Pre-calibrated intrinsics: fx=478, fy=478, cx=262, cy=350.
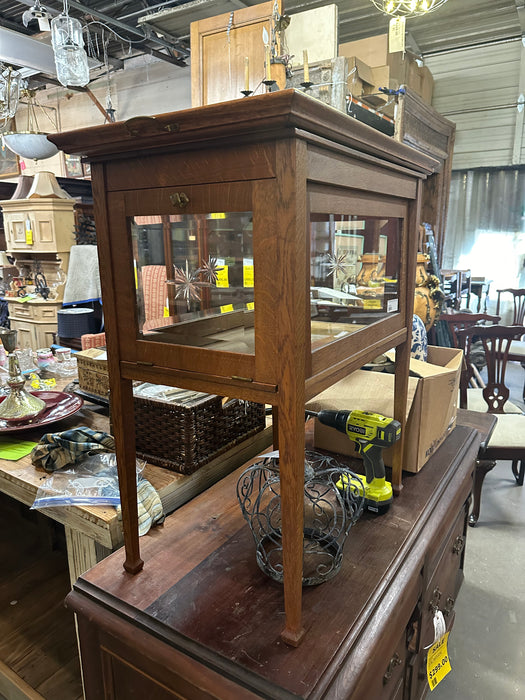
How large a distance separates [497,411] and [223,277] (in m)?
2.45

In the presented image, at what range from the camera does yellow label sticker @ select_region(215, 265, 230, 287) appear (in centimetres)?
73

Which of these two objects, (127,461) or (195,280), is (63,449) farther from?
(195,280)

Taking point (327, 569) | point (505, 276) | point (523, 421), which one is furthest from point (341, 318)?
point (505, 276)

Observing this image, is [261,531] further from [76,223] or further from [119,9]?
[119,9]

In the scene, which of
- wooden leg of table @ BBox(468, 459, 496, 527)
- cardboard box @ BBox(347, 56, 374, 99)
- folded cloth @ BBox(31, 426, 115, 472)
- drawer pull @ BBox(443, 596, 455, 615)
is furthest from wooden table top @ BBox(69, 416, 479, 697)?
cardboard box @ BBox(347, 56, 374, 99)

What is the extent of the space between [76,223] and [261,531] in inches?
191

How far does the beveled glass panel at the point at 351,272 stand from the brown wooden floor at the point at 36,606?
1.19 metres

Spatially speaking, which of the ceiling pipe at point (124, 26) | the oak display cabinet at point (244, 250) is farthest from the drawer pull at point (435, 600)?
the ceiling pipe at point (124, 26)

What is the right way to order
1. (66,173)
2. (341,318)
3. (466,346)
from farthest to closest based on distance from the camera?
(66,173), (466,346), (341,318)

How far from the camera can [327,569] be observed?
2.97ft

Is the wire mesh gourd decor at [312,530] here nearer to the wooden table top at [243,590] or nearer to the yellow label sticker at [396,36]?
the wooden table top at [243,590]

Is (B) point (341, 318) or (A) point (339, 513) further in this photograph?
(A) point (339, 513)

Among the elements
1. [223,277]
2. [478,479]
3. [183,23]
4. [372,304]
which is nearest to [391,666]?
[372,304]

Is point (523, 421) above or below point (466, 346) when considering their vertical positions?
below
